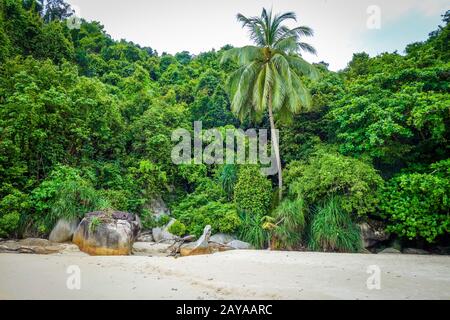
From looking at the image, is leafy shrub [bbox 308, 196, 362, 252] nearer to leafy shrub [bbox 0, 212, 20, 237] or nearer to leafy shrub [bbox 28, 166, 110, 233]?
leafy shrub [bbox 28, 166, 110, 233]

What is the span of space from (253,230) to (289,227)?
1763 mm

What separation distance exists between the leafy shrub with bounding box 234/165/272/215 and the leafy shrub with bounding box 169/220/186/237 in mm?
3180

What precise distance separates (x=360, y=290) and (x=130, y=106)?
19.6m

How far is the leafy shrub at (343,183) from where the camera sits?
1227 cm

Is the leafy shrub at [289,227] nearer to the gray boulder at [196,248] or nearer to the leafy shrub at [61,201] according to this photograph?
the gray boulder at [196,248]

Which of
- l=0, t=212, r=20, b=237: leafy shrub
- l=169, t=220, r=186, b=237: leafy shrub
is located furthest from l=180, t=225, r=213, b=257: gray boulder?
l=0, t=212, r=20, b=237: leafy shrub

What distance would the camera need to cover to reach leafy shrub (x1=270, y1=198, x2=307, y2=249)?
13.4 m

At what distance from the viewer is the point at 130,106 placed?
21547mm

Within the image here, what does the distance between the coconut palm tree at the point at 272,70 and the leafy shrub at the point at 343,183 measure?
2.14 meters

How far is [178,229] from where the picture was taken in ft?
51.1

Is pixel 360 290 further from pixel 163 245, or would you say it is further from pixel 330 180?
pixel 163 245

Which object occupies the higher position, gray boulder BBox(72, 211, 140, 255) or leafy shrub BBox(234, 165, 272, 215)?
leafy shrub BBox(234, 165, 272, 215)

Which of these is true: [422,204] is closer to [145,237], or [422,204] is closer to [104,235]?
[104,235]

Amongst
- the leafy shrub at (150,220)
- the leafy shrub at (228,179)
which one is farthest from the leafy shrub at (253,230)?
the leafy shrub at (150,220)
